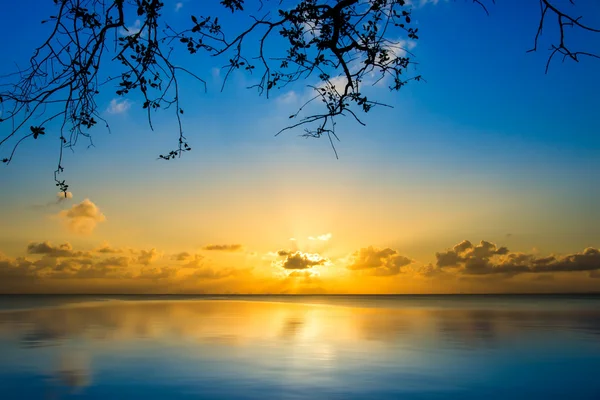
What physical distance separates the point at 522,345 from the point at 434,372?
27.5 feet

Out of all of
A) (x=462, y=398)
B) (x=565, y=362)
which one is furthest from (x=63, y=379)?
(x=565, y=362)

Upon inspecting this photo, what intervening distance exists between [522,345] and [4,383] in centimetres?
1795

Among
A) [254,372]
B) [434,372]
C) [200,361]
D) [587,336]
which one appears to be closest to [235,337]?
[200,361]

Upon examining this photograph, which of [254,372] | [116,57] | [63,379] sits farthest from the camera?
[254,372]

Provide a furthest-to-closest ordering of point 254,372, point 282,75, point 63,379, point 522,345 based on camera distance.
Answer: point 522,345, point 254,372, point 63,379, point 282,75

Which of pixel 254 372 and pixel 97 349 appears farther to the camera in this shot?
pixel 97 349

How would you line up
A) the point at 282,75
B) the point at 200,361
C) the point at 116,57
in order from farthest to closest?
the point at 200,361 < the point at 282,75 < the point at 116,57

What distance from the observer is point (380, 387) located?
41.4 feet

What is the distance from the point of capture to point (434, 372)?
14789mm

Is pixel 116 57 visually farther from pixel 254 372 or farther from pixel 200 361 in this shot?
pixel 200 361

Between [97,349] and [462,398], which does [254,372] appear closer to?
[462,398]

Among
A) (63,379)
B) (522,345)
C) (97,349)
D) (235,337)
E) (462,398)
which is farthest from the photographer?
(235,337)

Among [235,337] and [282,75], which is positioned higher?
[282,75]

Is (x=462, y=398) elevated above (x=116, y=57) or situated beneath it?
situated beneath
